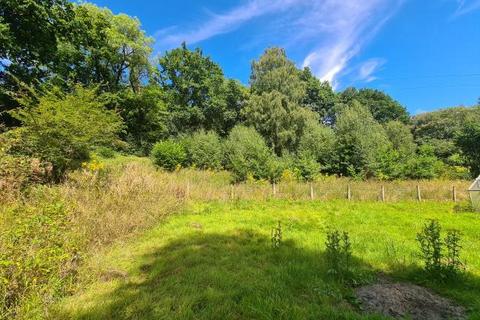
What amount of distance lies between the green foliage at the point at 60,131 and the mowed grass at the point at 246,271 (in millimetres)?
4151

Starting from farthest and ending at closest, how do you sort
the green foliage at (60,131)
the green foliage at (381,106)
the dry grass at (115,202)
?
the green foliage at (381,106) → the green foliage at (60,131) → the dry grass at (115,202)

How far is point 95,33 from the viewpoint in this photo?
25.8m

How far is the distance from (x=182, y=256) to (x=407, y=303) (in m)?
3.80

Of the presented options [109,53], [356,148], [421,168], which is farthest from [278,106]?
[109,53]

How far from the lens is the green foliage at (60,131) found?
32.1 ft

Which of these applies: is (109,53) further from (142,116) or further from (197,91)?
(197,91)

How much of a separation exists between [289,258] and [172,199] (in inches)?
254

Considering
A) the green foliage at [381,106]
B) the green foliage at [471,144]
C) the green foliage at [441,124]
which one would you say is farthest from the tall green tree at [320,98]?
the green foliage at [471,144]

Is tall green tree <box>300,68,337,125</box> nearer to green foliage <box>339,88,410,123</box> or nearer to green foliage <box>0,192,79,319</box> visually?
green foliage <box>339,88,410,123</box>

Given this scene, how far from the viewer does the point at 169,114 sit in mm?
34250

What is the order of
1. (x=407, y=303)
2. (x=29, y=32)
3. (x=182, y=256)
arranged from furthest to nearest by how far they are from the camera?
(x=29, y=32) < (x=182, y=256) < (x=407, y=303)

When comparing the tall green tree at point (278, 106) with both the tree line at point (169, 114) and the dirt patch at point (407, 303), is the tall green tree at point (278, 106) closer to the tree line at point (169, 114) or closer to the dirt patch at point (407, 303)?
the tree line at point (169, 114)

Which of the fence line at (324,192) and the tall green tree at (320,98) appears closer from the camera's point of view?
the fence line at (324,192)

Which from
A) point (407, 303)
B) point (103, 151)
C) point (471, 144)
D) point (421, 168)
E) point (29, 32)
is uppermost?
point (29, 32)
